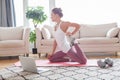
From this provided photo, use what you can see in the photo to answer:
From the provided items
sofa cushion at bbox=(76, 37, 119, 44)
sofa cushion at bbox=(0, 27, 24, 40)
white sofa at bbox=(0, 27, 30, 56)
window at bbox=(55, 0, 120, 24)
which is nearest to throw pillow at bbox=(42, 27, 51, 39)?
white sofa at bbox=(0, 27, 30, 56)

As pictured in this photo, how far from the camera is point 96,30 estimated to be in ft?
18.0

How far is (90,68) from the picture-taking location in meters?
3.14

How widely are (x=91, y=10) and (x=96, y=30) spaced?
1000 mm

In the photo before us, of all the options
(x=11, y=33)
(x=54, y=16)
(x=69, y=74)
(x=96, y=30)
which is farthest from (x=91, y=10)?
(x=69, y=74)

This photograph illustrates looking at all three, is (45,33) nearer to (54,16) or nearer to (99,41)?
(99,41)

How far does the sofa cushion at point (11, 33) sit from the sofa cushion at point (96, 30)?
155 cm

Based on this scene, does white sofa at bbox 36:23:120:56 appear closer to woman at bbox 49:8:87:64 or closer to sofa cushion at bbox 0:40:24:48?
sofa cushion at bbox 0:40:24:48

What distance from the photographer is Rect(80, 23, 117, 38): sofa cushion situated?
547cm

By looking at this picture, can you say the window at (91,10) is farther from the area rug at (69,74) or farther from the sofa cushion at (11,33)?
the area rug at (69,74)

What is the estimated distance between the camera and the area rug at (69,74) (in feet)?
8.69

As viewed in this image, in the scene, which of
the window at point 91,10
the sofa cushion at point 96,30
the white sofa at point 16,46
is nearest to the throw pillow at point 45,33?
the white sofa at point 16,46

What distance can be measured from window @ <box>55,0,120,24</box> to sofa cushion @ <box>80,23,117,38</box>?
69 centimetres

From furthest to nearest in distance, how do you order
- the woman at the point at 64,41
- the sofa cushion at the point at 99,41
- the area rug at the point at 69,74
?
the sofa cushion at the point at 99,41 → the woman at the point at 64,41 → the area rug at the point at 69,74

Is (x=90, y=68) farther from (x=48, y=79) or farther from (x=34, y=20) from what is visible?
(x=34, y=20)
